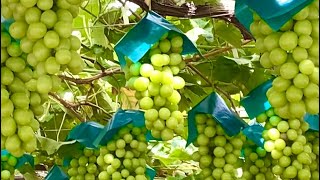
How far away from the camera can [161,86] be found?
1.03m

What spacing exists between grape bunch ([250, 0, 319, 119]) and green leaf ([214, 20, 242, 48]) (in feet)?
2.16

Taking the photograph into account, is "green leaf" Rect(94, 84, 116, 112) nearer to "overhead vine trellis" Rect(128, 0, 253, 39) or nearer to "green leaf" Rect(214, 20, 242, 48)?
"green leaf" Rect(214, 20, 242, 48)

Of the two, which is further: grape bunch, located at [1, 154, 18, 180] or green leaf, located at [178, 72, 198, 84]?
green leaf, located at [178, 72, 198, 84]

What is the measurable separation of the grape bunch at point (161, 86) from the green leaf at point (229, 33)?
490 mm

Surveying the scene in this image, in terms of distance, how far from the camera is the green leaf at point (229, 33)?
5.04 feet

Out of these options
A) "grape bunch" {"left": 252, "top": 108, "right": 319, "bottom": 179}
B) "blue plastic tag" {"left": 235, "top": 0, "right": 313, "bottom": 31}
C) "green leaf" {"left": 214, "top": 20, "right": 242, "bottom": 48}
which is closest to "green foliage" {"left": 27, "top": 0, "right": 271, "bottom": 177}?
"green leaf" {"left": 214, "top": 20, "right": 242, "bottom": 48}

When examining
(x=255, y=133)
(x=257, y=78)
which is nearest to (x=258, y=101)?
(x=255, y=133)

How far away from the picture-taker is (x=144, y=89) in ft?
3.38

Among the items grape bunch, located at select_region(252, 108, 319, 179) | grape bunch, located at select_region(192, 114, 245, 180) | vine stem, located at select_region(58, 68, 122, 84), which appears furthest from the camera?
vine stem, located at select_region(58, 68, 122, 84)

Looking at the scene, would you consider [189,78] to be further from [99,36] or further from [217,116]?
[217,116]

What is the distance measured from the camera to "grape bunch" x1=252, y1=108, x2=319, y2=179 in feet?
3.67

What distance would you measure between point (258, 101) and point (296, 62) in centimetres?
43

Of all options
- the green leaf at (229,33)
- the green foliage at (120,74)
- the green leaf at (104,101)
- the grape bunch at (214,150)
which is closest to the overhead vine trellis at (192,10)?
the green foliage at (120,74)

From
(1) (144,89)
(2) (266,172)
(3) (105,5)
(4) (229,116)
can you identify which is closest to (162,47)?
(1) (144,89)
